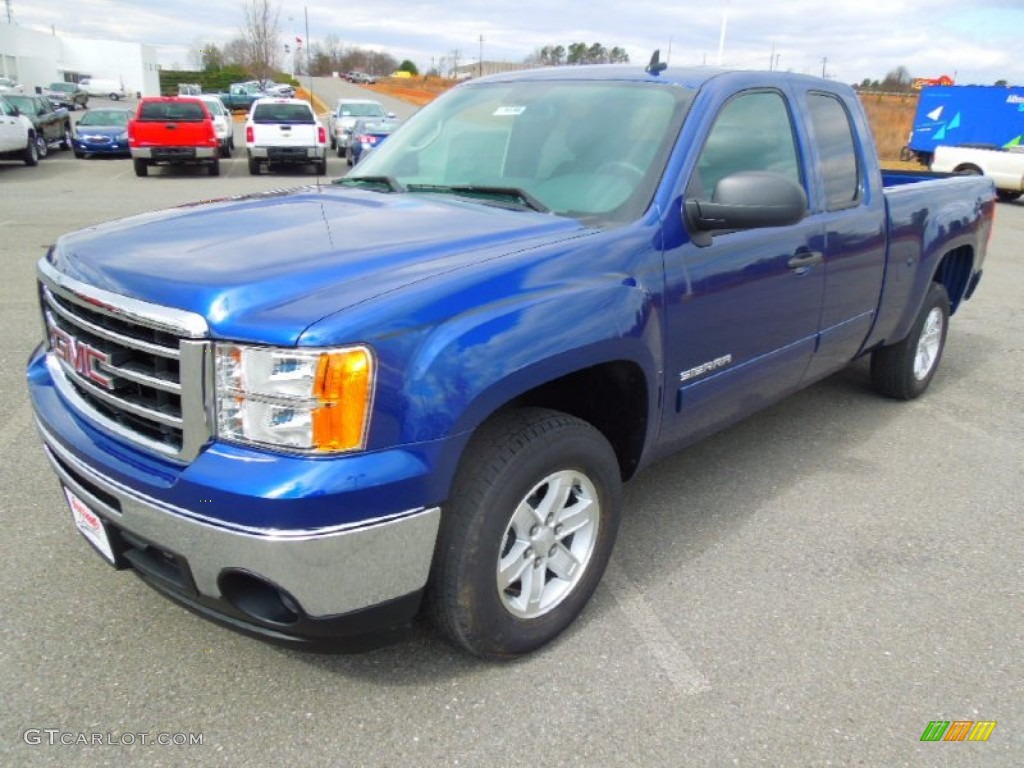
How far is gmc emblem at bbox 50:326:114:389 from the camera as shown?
7.70 feet

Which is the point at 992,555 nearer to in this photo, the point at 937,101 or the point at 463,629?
the point at 463,629

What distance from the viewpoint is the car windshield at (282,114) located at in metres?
19.1

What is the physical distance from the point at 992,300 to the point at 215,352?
9.06m

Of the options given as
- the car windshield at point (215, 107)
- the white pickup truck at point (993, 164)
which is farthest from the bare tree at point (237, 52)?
the white pickup truck at point (993, 164)

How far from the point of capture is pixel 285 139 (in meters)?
18.7

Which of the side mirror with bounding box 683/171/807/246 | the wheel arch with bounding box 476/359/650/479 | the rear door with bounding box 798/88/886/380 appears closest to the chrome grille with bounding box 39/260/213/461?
the wheel arch with bounding box 476/359/650/479

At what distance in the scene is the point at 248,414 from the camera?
2021mm

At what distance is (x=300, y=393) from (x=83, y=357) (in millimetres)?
898

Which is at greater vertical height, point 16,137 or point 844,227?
point 844,227

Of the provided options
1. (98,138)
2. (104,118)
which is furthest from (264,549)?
(104,118)

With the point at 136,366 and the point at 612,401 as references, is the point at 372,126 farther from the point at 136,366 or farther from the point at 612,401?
the point at 136,366

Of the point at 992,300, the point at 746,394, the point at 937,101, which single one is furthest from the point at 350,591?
the point at 937,101

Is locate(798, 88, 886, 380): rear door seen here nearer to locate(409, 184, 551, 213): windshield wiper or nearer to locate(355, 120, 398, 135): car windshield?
locate(409, 184, 551, 213): windshield wiper

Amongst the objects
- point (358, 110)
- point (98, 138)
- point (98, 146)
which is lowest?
point (98, 146)
